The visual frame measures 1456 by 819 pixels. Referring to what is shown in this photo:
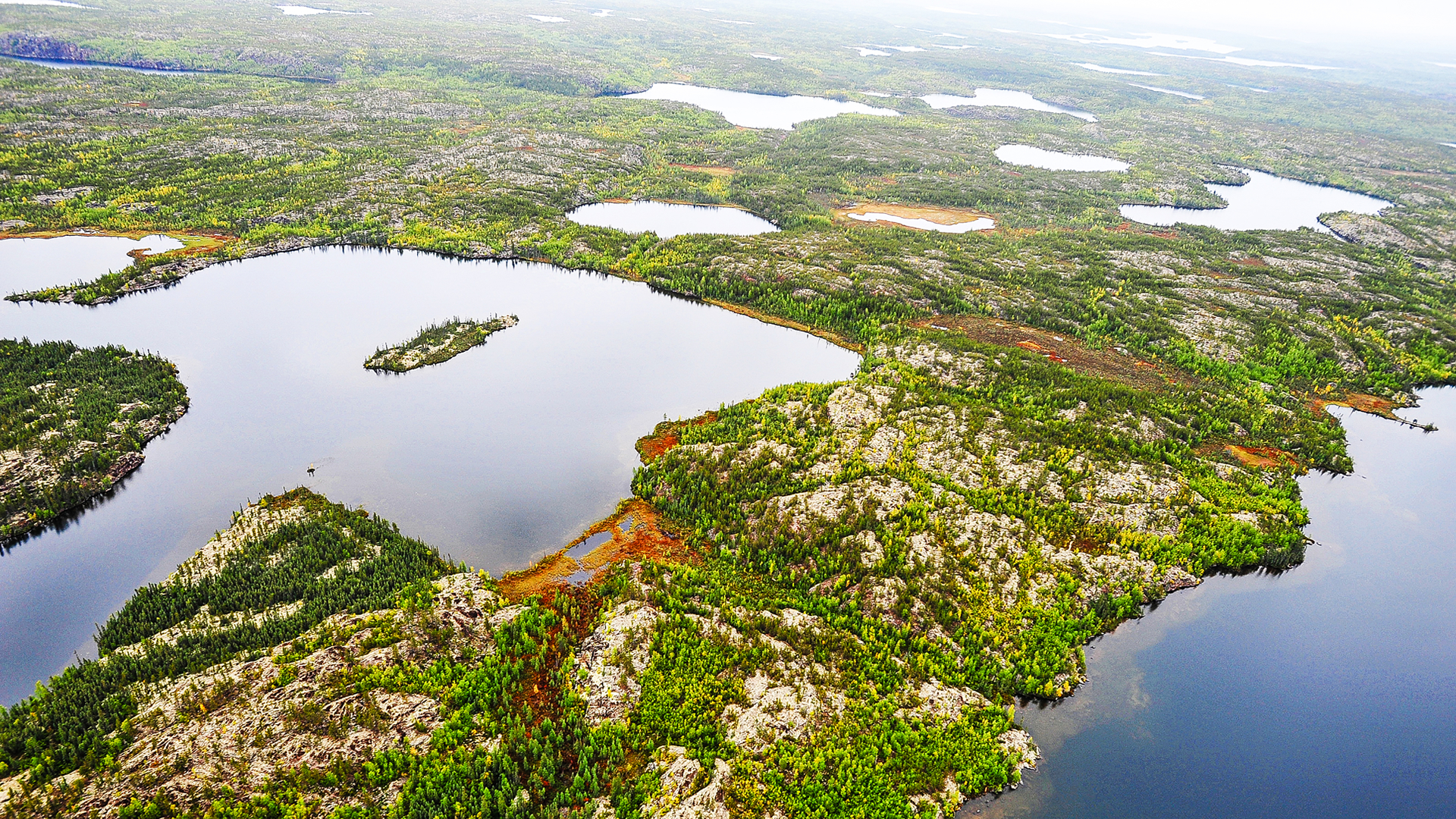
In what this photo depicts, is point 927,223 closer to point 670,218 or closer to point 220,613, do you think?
point 670,218

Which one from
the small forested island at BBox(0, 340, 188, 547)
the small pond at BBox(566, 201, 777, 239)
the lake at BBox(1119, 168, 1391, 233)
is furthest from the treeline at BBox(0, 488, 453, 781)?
the lake at BBox(1119, 168, 1391, 233)

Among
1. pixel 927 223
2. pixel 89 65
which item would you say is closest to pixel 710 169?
pixel 927 223

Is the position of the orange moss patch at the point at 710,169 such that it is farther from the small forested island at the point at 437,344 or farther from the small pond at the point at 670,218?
the small forested island at the point at 437,344

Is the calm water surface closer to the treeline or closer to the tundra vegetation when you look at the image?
the tundra vegetation

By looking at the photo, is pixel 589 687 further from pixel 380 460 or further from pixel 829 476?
pixel 380 460

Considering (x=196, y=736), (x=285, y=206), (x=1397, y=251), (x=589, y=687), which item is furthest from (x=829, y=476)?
(x=1397, y=251)

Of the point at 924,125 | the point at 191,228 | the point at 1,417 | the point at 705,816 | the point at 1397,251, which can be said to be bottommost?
the point at 705,816
